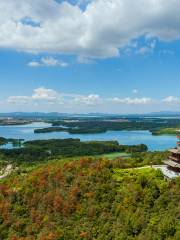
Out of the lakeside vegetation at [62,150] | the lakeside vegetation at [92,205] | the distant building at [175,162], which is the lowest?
the lakeside vegetation at [62,150]

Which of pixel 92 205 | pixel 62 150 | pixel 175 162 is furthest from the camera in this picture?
pixel 62 150

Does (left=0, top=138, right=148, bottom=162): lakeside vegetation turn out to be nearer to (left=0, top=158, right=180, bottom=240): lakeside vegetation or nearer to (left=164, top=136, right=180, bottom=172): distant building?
(left=0, top=158, right=180, bottom=240): lakeside vegetation

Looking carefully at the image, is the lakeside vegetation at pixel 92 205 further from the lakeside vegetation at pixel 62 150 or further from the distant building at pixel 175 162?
the lakeside vegetation at pixel 62 150

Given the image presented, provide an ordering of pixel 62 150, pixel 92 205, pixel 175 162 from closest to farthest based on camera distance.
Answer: pixel 92 205, pixel 175 162, pixel 62 150

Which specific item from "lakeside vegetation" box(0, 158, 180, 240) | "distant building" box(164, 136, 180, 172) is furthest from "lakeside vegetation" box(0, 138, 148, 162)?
A: "distant building" box(164, 136, 180, 172)

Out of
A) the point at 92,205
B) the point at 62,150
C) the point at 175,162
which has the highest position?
the point at 175,162

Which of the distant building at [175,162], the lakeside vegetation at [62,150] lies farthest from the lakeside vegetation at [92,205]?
the lakeside vegetation at [62,150]

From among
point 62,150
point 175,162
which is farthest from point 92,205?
point 62,150

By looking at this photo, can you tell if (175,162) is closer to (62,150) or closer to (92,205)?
(92,205)

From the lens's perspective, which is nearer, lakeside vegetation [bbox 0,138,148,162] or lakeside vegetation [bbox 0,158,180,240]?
lakeside vegetation [bbox 0,158,180,240]

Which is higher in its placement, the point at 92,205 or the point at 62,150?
the point at 92,205

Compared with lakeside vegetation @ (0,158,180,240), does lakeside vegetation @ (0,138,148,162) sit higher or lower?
lower
